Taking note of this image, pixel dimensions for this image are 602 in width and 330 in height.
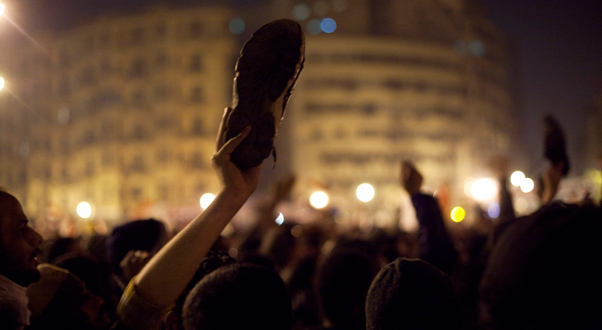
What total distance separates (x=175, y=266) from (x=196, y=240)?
12 centimetres

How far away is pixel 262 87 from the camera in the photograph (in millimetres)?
2121

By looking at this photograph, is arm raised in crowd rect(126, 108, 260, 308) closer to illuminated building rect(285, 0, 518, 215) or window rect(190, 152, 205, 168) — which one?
illuminated building rect(285, 0, 518, 215)

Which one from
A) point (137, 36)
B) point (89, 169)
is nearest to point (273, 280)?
point (137, 36)

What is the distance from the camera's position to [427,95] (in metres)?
67.6

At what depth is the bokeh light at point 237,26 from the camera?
6812 centimetres

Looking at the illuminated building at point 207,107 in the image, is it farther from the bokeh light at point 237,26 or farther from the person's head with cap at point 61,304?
the person's head with cap at point 61,304

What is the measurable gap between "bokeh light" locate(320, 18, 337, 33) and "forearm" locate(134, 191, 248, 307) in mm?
69366

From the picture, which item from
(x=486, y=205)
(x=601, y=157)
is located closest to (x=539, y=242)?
(x=601, y=157)

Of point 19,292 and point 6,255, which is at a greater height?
point 6,255

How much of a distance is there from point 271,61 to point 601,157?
4.36 meters

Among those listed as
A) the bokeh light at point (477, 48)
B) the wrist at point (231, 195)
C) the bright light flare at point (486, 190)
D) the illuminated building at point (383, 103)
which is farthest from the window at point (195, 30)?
the wrist at point (231, 195)

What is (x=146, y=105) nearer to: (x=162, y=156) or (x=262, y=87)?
(x=162, y=156)

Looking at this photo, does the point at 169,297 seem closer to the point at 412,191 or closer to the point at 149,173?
the point at 412,191

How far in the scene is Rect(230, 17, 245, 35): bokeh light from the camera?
224 ft
